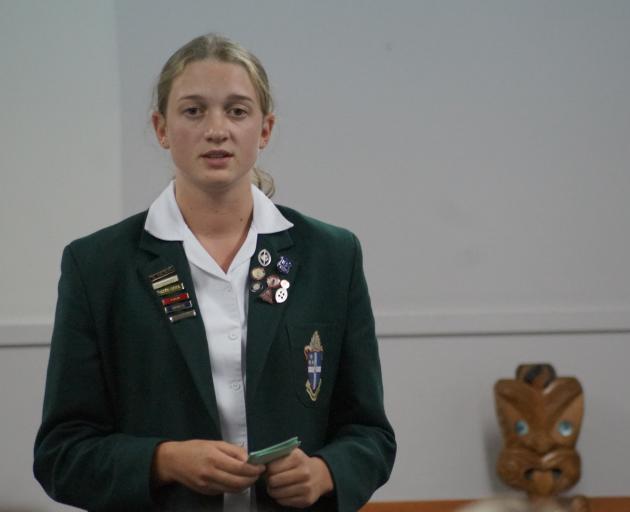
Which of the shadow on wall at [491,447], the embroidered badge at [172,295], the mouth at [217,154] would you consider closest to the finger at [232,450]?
the embroidered badge at [172,295]

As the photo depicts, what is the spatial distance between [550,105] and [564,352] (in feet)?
3.41

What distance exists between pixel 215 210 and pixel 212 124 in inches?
5.9

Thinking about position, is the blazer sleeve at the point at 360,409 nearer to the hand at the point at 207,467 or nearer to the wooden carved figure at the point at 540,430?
the hand at the point at 207,467

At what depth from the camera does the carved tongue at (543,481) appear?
12.8 ft

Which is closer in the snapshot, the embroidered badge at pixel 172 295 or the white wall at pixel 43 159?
the embroidered badge at pixel 172 295

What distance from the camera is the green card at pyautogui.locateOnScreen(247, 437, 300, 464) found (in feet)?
4.59

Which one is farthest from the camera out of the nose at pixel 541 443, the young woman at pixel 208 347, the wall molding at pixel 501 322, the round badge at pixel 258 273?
the wall molding at pixel 501 322

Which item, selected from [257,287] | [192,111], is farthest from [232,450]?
[192,111]

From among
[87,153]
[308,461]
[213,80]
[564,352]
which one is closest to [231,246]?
[213,80]

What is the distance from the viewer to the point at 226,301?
1.60m

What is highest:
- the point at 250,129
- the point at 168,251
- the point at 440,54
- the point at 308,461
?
the point at 440,54

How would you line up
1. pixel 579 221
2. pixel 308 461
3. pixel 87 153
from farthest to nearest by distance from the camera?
pixel 579 221 < pixel 87 153 < pixel 308 461

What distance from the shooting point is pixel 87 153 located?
3.98 metres

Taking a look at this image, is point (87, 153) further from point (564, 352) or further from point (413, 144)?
point (564, 352)
